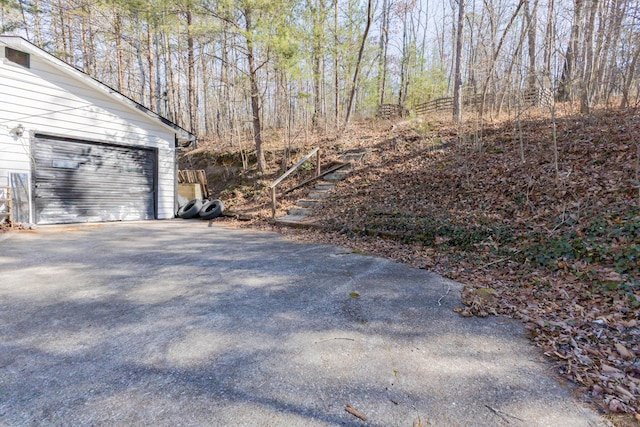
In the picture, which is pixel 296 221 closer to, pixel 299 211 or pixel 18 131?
pixel 299 211

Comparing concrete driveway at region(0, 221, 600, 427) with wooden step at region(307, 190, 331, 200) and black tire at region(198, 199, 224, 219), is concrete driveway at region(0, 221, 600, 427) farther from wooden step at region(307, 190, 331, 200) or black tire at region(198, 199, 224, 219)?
black tire at region(198, 199, 224, 219)

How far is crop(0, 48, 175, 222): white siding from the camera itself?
260 inches

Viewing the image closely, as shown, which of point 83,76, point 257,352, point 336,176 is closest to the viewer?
point 257,352

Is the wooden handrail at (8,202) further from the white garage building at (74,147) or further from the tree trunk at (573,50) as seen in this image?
the tree trunk at (573,50)

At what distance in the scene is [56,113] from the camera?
7.22 meters

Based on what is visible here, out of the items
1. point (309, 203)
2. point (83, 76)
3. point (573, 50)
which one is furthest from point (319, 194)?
point (573, 50)

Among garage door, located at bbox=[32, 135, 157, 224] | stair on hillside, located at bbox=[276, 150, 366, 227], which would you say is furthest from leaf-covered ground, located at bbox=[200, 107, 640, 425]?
garage door, located at bbox=[32, 135, 157, 224]

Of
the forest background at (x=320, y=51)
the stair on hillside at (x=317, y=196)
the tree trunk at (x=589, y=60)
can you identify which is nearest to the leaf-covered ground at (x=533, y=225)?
the stair on hillside at (x=317, y=196)

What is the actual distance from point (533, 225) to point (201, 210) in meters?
8.53

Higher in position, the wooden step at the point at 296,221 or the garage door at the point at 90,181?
the garage door at the point at 90,181

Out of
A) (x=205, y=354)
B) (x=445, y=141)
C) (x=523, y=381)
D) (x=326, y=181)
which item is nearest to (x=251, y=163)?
(x=326, y=181)

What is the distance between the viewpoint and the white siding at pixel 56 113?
659 cm

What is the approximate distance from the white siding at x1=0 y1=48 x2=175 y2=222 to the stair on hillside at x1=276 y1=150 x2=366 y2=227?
476cm

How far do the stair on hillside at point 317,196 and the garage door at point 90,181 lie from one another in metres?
4.46
